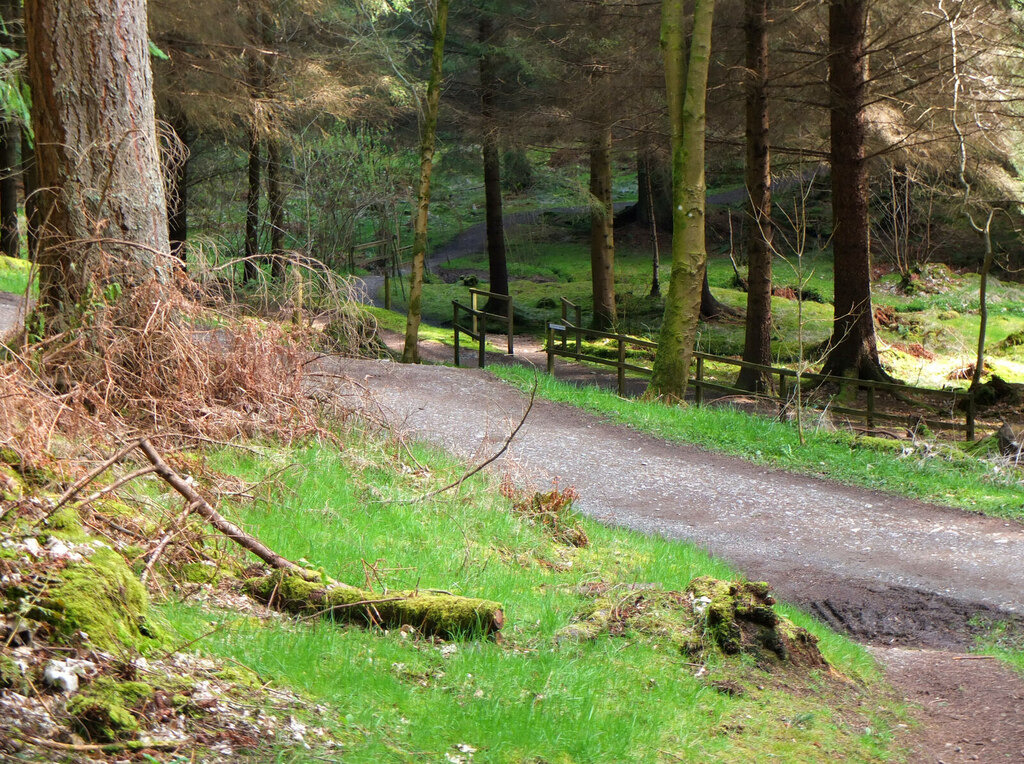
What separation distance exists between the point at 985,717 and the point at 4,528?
504cm

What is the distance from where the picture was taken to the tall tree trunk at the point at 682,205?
13656 mm

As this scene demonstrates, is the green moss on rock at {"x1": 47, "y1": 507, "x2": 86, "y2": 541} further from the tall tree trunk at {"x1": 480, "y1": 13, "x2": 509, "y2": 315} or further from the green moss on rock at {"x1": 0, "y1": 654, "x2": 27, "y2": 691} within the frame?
the tall tree trunk at {"x1": 480, "y1": 13, "x2": 509, "y2": 315}

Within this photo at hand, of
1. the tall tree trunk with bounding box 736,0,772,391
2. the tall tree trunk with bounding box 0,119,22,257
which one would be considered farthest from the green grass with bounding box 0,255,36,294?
the tall tree trunk with bounding box 736,0,772,391

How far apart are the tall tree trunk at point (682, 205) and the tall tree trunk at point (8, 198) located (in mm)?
14354

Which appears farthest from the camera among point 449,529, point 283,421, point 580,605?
point 283,421

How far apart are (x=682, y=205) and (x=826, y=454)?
15.2 ft

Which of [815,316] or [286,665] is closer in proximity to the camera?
[286,665]

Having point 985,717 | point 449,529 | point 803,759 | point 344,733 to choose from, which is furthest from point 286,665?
point 985,717

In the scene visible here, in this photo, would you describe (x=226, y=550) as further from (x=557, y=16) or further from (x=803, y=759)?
(x=557, y=16)

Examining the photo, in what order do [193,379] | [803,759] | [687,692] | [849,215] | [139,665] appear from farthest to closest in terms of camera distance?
[849,215], [193,379], [687,692], [803,759], [139,665]

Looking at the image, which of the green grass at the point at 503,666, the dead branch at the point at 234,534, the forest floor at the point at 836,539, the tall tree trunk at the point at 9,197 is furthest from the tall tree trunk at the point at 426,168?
the dead branch at the point at 234,534

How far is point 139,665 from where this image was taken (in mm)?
3277

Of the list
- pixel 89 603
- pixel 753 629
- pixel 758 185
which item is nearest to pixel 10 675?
pixel 89 603

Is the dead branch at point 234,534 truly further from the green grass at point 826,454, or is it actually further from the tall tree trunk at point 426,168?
the tall tree trunk at point 426,168
